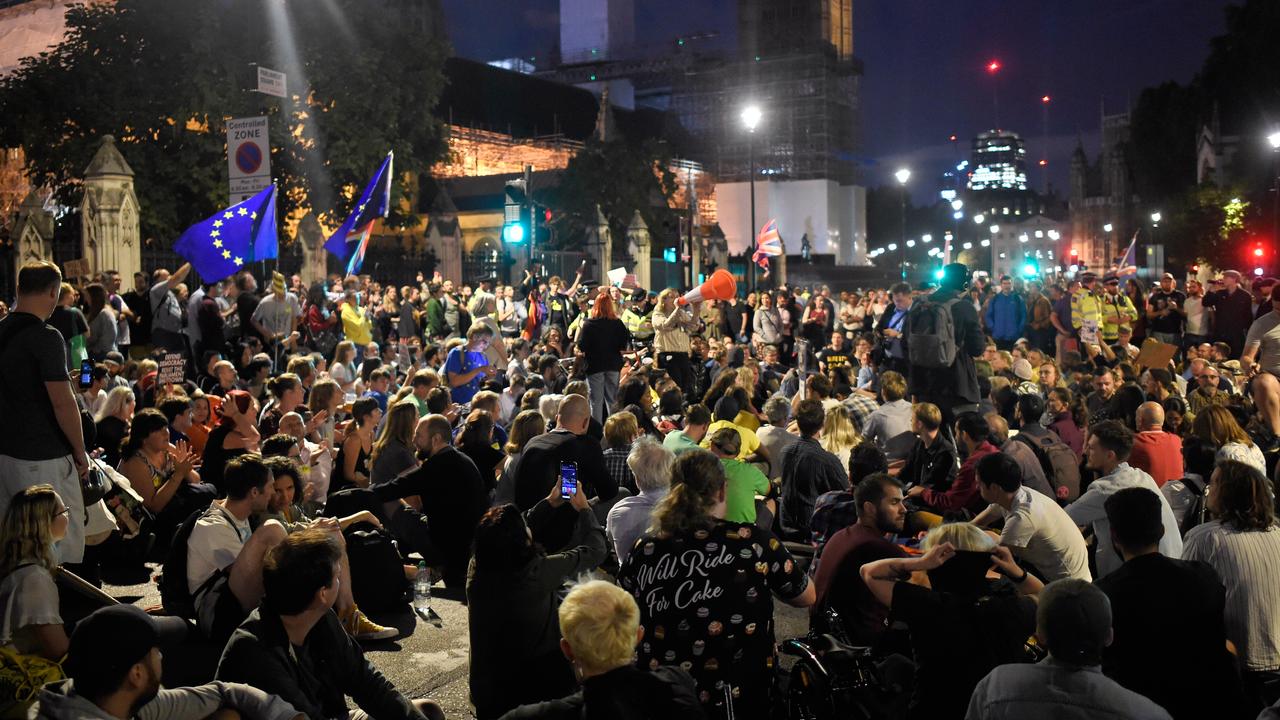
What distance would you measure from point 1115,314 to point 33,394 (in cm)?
1643

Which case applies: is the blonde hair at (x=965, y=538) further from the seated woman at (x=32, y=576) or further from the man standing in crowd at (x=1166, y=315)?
the man standing in crowd at (x=1166, y=315)

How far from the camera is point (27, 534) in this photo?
5090 millimetres

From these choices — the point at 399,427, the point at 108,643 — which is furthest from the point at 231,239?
the point at 108,643

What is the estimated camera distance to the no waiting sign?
15.7 m

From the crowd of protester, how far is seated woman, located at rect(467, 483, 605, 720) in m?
0.01

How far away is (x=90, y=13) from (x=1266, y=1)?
167ft

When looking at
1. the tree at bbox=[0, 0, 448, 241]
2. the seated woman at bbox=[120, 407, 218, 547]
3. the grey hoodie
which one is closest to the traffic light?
the tree at bbox=[0, 0, 448, 241]

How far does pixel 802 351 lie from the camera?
19.4 meters

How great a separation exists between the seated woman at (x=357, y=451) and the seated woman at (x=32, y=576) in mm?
3770

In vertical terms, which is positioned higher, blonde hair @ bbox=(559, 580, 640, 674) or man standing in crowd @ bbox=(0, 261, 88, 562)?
man standing in crowd @ bbox=(0, 261, 88, 562)

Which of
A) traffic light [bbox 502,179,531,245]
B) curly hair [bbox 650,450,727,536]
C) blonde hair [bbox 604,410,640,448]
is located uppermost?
traffic light [bbox 502,179,531,245]

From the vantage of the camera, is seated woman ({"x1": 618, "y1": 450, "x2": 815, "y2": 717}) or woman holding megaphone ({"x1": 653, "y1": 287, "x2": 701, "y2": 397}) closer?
seated woman ({"x1": 618, "y1": 450, "x2": 815, "y2": 717})

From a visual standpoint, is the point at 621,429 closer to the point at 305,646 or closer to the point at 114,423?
the point at 305,646

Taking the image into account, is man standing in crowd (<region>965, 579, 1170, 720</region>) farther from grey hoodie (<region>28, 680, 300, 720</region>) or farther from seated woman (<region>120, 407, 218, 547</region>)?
Result: seated woman (<region>120, 407, 218, 547</region>)
